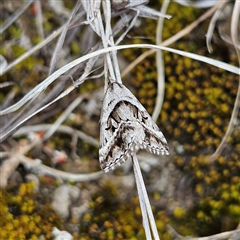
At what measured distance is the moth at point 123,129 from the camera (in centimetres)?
→ 136

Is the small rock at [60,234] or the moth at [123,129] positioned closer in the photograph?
the moth at [123,129]

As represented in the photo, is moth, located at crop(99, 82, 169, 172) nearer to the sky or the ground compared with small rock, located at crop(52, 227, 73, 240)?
nearer to the sky

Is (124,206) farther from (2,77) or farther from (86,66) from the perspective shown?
(2,77)

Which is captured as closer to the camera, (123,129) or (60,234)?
(123,129)

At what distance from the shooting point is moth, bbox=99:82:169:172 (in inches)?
53.6

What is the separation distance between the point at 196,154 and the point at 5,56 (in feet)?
3.05

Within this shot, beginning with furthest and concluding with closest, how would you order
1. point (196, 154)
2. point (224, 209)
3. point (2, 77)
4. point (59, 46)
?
point (2, 77) → point (196, 154) → point (224, 209) → point (59, 46)

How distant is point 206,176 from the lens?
1653 millimetres

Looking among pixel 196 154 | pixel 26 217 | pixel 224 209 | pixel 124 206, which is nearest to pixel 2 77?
pixel 26 217

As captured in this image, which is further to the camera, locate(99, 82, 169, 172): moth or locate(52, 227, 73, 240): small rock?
locate(52, 227, 73, 240): small rock

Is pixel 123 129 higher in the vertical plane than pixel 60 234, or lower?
higher

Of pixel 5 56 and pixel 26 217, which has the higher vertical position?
pixel 5 56

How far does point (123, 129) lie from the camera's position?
1389 mm

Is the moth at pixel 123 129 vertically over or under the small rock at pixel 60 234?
over
